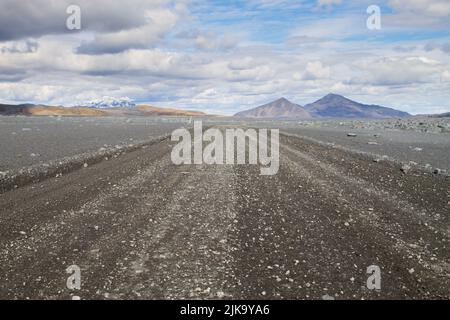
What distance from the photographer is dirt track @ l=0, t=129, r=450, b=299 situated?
7.87 m

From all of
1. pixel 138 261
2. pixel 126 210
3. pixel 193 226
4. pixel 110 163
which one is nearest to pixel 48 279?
pixel 138 261

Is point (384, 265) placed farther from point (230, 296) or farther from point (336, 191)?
point (336, 191)

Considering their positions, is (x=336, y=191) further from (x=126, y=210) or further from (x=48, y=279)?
(x=48, y=279)

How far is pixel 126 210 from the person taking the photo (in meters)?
12.7

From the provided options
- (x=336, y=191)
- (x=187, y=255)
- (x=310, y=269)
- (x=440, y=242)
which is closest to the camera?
(x=310, y=269)

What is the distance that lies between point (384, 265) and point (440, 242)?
2.48m

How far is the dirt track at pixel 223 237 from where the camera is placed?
25.8 feet

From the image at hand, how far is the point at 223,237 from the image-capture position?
34.1ft

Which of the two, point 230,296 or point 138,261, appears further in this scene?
point 138,261

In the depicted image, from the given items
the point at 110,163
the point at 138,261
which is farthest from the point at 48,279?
the point at 110,163

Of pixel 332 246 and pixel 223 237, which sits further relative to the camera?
pixel 223 237

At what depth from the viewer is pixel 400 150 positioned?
35.7 metres

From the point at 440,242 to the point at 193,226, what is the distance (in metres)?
5.61
